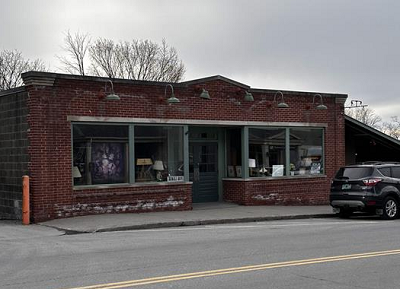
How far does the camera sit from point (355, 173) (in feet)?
56.6

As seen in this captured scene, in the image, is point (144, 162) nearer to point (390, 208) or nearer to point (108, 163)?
point (108, 163)

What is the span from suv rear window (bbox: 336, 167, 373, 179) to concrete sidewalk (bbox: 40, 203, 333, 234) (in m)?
1.68

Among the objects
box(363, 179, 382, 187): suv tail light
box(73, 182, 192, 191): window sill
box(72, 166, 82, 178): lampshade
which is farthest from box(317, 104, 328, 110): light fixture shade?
box(72, 166, 82, 178): lampshade

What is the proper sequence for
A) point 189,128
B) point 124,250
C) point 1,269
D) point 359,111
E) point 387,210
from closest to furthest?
point 1,269
point 124,250
point 387,210
point 189,128
point 359,111

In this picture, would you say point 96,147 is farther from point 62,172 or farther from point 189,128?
point 189,128

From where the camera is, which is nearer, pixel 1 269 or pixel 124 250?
pixel 1 269

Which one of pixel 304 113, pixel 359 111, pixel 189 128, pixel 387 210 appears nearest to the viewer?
pixel 387 210

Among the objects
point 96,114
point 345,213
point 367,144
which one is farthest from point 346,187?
point 367,144

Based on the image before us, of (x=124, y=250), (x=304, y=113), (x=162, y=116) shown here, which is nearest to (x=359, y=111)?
(x=304, y=113)

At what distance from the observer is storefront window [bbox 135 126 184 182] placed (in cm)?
1738

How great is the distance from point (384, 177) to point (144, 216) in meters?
7.49

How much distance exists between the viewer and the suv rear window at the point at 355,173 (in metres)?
17.1

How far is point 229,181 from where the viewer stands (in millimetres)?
20203

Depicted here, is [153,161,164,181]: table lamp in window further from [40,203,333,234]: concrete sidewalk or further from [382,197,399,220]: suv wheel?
[382,197,399,220]: suv wheel
